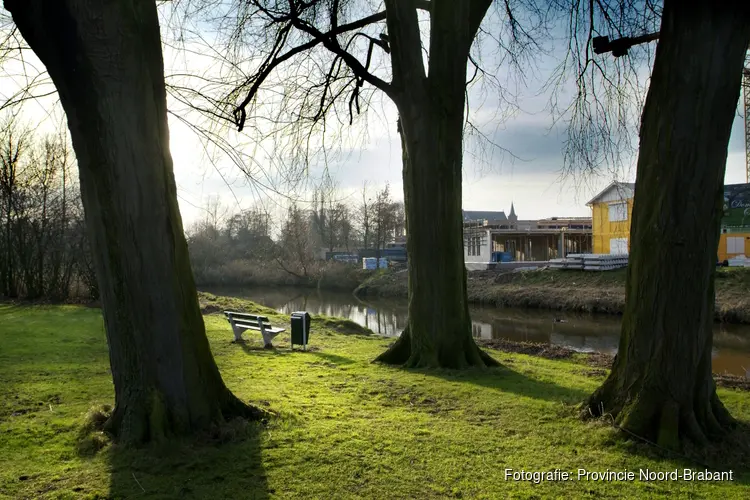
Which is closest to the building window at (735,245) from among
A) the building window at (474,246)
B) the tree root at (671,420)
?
the building window at (474,246)

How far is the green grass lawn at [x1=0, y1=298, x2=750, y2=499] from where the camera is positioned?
10.9 ft

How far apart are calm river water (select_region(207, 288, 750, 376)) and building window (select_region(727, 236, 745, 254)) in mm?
16029

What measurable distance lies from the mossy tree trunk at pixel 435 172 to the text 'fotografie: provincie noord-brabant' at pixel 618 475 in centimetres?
389

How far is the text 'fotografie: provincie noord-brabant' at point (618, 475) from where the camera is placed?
3.51 m

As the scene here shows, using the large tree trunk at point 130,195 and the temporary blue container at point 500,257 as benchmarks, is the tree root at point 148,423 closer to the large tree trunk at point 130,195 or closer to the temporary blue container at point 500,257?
the large tree trunk at point 130,195

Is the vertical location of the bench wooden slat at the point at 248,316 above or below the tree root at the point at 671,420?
above

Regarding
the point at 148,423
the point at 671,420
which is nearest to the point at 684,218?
the point at 671,420

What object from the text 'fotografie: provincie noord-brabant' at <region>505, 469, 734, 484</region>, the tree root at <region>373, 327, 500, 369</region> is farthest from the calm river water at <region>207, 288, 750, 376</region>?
the text 'fotografie: provincie noord-brabant' at <region>505, 469, 734, 484</region>

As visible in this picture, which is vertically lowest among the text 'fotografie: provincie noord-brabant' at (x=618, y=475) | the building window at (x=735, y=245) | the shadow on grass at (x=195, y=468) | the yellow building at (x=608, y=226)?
the text 'fotografie: provincie noord-brabant' at (x=618, y=475)

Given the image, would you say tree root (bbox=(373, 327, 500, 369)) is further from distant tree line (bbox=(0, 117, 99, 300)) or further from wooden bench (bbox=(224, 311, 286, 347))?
distant tree line (bbox=(0, 117, 99, 300))

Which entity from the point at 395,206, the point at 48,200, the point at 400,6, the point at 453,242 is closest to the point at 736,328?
the point at 453,242

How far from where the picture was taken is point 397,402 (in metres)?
5.55

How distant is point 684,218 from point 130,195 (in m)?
4.20

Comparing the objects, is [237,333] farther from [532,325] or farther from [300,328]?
[532,325]
